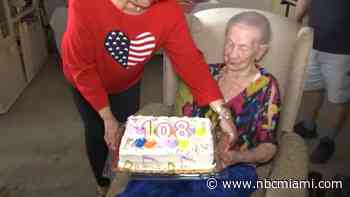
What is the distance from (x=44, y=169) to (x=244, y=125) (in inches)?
51.2

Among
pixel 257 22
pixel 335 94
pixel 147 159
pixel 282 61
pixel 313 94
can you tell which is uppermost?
pixel 257 22

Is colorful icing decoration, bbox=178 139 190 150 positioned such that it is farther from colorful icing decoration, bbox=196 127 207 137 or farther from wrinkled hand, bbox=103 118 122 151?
wrinkled hand, bbox=103 118 122 151

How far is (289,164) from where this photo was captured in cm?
116

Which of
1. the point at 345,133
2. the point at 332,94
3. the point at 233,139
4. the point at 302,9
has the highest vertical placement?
the point at 302,9

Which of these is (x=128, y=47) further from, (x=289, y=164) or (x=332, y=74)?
(x=332, y=74)

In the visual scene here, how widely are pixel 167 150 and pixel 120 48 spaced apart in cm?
43

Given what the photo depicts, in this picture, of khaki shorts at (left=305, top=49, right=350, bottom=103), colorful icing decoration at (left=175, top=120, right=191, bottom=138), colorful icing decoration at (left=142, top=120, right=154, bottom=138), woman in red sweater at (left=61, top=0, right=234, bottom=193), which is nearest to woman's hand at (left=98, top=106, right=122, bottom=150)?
woman in red sweater at (left=61, top=0, right=234, bottom=193)

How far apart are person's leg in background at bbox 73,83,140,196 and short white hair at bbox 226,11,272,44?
0.54 metres

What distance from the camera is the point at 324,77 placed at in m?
1.94

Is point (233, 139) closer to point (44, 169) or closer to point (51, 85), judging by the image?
point (44, 169)

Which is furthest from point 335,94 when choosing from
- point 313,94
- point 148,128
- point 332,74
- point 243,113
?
point 148,128

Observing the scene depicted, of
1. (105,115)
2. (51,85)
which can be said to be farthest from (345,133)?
(51,85)

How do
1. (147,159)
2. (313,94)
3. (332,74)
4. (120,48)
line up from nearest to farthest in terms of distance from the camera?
(147,159)
(120,48)
(332,74)
(313,94)

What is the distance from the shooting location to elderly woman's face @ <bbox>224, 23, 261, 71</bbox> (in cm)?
120
